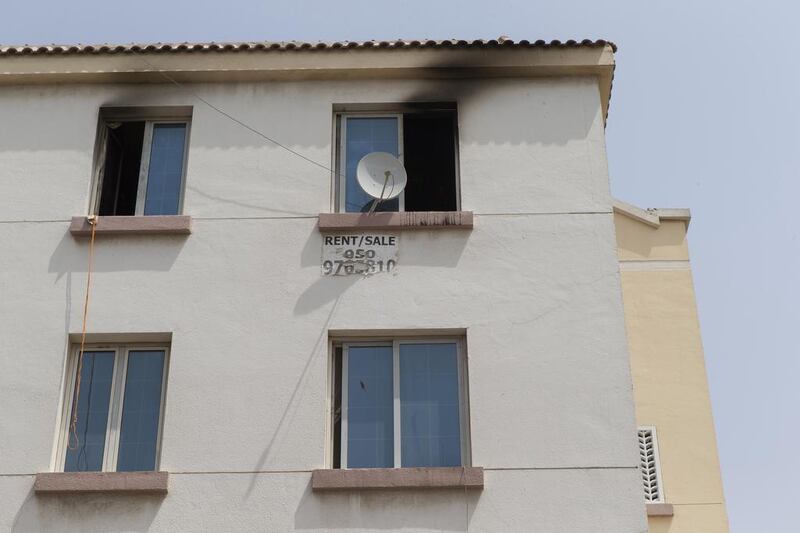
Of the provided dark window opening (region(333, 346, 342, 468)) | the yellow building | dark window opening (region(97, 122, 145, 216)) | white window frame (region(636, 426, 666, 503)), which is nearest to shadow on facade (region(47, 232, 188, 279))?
dark window opening (region(97, 122, 145, 216))

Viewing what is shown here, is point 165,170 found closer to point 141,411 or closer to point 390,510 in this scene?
point 141,411

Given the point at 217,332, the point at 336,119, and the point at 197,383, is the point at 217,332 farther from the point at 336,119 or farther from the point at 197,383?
the point at 336,119

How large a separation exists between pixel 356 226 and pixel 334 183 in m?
0.87

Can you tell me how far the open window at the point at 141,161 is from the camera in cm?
1350

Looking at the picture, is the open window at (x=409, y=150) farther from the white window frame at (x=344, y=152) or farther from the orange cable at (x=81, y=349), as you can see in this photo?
the orange cable at (x=81, y=349)

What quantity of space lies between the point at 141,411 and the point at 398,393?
291 centimetres

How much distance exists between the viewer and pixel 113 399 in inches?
476

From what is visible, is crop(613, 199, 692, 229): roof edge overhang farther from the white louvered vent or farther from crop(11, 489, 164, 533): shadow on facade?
crop(11, 489, 164, 533): shadow on facade

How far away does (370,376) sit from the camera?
1223 centimetres

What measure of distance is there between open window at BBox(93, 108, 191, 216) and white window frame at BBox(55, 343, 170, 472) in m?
1.87

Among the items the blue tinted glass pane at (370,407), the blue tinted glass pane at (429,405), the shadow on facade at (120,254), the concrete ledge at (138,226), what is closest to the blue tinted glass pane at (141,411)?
the shadow on facade at (120,254)

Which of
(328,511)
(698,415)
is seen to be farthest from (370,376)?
(698,415)

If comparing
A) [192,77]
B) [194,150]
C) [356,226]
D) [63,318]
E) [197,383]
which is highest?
[192,77]

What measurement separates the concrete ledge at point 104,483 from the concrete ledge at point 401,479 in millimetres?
1684
